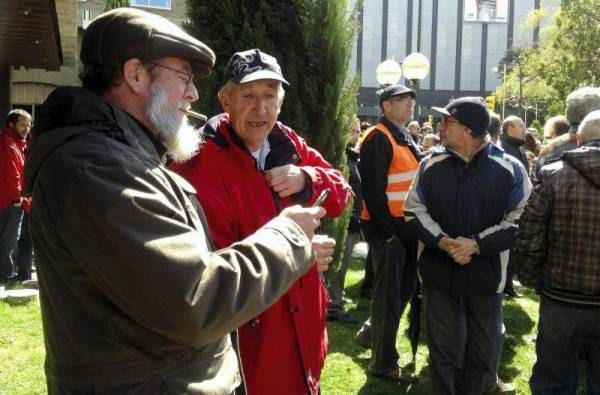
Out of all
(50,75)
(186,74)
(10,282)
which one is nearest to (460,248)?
(186,74)

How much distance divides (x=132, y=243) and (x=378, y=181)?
145 inches

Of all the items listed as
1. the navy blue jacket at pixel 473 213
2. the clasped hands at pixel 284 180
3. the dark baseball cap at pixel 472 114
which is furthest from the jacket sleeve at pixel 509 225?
the clasped hands at pixel 284 180

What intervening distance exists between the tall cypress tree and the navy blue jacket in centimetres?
103

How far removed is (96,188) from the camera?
1418mm

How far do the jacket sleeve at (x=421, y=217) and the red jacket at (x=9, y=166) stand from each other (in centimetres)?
560

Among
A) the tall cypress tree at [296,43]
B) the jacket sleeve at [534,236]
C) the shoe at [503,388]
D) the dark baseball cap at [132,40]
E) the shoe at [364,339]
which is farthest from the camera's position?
the shoe at [364,339]

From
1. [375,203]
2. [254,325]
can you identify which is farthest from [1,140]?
[254,325]

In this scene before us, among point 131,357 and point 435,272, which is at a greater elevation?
point 131,357

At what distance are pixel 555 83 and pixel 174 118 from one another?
1203 inches

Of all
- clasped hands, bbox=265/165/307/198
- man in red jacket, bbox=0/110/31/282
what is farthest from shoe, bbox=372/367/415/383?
man in red jacket, bbox=0/110/31/282

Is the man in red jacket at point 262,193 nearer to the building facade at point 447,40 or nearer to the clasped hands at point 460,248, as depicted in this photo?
the clasped hands at point 460,248

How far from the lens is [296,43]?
4613 millimetres

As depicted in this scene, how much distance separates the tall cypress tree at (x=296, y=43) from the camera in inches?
177

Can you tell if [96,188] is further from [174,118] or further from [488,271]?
[488,271]
